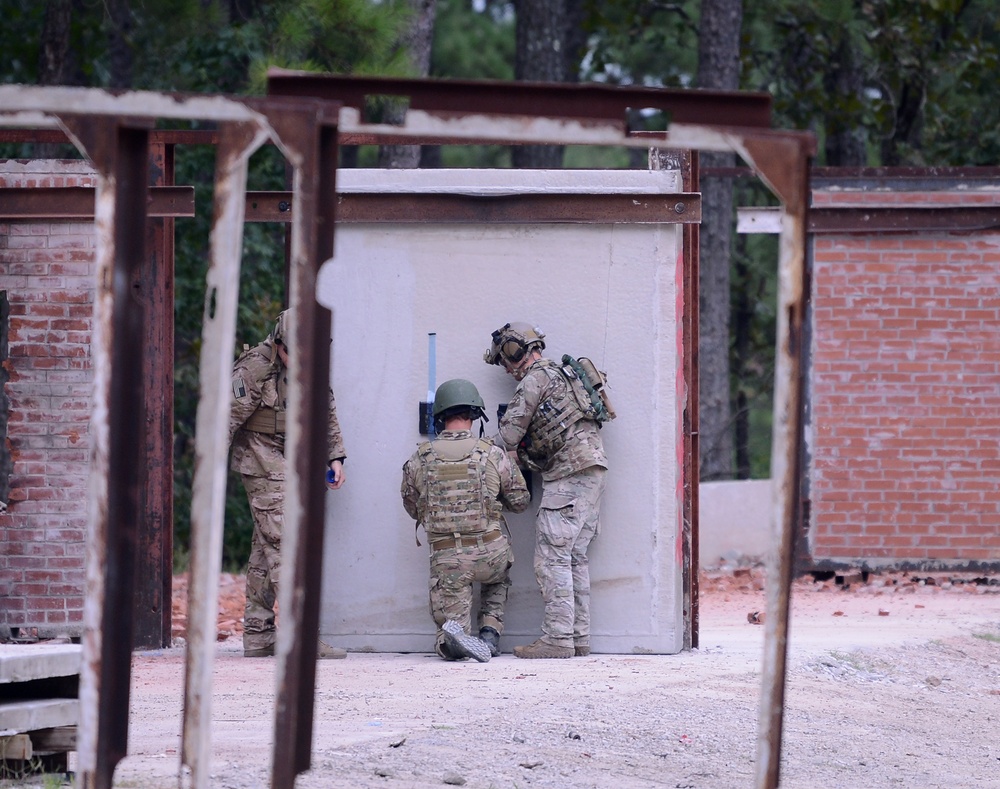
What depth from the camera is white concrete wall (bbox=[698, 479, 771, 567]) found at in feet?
46.1

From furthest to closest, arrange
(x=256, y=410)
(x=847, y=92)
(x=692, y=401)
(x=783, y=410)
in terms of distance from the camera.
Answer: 1. (x=847, y=92)
2. (x=692, y=401)
3. (x=256, y=410)
4. (x=783, y=410)

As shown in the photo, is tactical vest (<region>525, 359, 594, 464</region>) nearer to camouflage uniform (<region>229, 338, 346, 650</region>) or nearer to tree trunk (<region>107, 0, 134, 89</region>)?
camouflage uniform (<region>229, 338, 346, 650</region>)

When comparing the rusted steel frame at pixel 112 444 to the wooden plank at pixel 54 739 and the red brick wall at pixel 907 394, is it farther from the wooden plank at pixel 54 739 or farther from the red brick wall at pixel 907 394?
the red brick wall at pixel 907 394

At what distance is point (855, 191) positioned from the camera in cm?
1178

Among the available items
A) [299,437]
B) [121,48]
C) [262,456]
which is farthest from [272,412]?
[121,48]

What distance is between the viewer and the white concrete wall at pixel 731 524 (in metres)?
14.0

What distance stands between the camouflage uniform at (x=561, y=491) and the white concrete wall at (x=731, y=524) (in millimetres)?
6314

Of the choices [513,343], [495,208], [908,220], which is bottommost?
[513,343]

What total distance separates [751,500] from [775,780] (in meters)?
10.5

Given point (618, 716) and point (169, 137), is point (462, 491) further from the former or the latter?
point (169, 137)

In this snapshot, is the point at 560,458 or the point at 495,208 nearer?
the point at 560,458

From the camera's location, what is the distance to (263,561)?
7.99 metres

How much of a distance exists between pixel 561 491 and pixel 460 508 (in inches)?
23.1

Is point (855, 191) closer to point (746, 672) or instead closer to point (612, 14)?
point (746, 672)
